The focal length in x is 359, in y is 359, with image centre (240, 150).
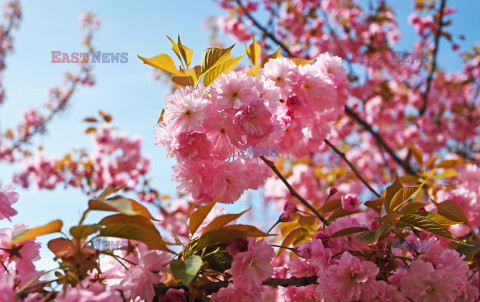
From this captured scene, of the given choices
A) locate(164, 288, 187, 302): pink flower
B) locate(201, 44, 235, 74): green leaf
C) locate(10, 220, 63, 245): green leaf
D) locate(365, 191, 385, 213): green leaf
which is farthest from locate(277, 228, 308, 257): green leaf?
locate(10, 220, 63, 245): green leaf

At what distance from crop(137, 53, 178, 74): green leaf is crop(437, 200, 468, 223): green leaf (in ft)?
2.79

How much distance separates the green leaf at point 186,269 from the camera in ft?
2.13

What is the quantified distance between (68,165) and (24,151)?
244cm

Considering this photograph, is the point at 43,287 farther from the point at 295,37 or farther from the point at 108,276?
the point at 295,37

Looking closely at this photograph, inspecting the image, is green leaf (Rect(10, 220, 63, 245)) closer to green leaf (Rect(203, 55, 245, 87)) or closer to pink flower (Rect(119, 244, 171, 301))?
pink flower (Rect(119, 244, 171, 301))

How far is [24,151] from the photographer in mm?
5965

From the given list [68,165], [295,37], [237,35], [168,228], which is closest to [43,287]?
[168,228]

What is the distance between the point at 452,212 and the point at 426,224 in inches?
5.1

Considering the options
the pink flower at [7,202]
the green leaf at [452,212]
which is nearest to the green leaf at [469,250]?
the green leaf at [452,212]

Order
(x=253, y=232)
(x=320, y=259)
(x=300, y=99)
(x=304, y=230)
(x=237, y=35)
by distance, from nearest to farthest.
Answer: (x=253, y=232), (x=320, y=259), (x=304, y=230), (x=300, y=99), (x=237, y=35)

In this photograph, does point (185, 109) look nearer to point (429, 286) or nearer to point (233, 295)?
point (233, 295)

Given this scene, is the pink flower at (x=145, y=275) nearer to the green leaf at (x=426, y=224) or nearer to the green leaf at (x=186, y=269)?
the green leaf at (x=186, y=269)

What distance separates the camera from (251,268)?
2.61 ft

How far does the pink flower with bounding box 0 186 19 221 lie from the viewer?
788mm
